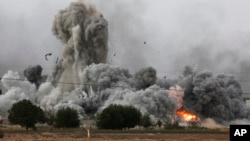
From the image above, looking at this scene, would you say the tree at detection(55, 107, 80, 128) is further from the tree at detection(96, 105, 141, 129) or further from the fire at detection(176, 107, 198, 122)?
the fire at detection(176, 107, 198, 122)

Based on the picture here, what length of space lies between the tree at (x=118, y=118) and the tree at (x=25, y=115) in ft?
53.0

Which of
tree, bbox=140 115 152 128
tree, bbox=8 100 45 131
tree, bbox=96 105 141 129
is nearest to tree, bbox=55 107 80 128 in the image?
Answer: tree, bbox=8 100 45 131

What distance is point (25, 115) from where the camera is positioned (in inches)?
4294

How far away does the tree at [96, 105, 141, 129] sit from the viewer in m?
113

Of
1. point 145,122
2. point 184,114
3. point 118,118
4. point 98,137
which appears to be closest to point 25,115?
point 118,118

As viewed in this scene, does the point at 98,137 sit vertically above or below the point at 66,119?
below

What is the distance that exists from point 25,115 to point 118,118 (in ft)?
78.4

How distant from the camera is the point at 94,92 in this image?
172 metres

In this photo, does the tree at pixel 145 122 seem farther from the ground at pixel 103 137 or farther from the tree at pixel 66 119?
the ground at pixel 103 137

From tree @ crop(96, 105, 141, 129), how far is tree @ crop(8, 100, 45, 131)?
53.0ft

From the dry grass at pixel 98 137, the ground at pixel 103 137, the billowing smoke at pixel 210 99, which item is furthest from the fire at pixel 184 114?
the dry grass at pixel 98 137

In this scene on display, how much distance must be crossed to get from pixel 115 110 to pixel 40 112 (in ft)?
65.2

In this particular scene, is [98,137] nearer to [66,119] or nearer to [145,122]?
[66,119]

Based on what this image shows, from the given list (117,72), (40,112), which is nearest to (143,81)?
(117,72)
